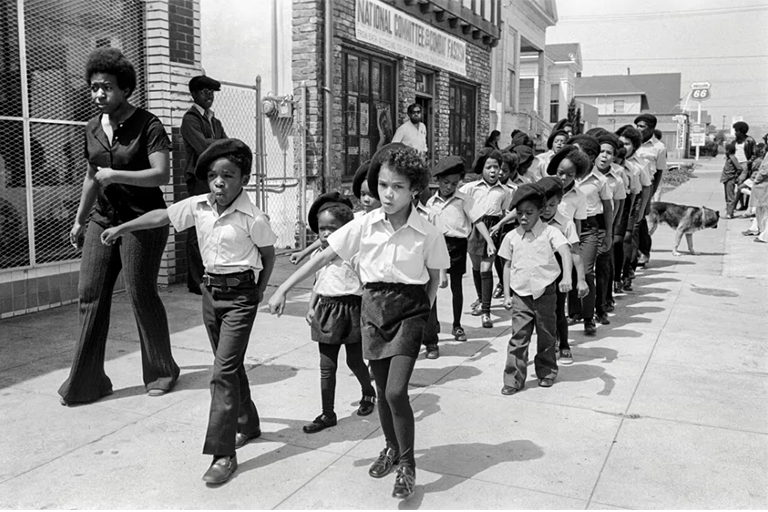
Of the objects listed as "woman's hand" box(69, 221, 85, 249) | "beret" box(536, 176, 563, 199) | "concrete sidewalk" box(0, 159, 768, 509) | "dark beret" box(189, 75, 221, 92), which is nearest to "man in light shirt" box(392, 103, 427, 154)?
"dark beret" box(189, 75, 221, 92)

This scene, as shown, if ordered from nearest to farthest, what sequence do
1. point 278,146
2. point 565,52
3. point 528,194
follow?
point 528,194
point 278,146
point 565,52

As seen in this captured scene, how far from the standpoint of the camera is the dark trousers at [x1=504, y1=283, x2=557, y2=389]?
197 inches

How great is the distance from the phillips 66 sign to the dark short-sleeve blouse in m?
79.6

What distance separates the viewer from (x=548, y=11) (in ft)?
76.4

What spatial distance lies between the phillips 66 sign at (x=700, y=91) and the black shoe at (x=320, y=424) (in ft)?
262

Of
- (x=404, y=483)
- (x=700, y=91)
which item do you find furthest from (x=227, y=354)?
(x=700, y=91)

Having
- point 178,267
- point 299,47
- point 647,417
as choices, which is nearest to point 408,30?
point 299,47

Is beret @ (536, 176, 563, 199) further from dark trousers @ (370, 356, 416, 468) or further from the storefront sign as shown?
the storefront sign

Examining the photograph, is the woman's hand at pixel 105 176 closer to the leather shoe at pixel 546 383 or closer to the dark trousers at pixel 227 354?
the dark trousers at pixel 227 354

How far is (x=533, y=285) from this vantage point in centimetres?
506

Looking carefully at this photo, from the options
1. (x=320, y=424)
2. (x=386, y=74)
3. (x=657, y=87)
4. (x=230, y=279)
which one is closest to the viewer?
(x=230, y=279)

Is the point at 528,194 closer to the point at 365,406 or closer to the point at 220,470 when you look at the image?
the point at 365,406

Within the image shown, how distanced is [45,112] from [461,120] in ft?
34.2

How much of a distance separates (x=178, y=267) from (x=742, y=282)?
6.78 m
